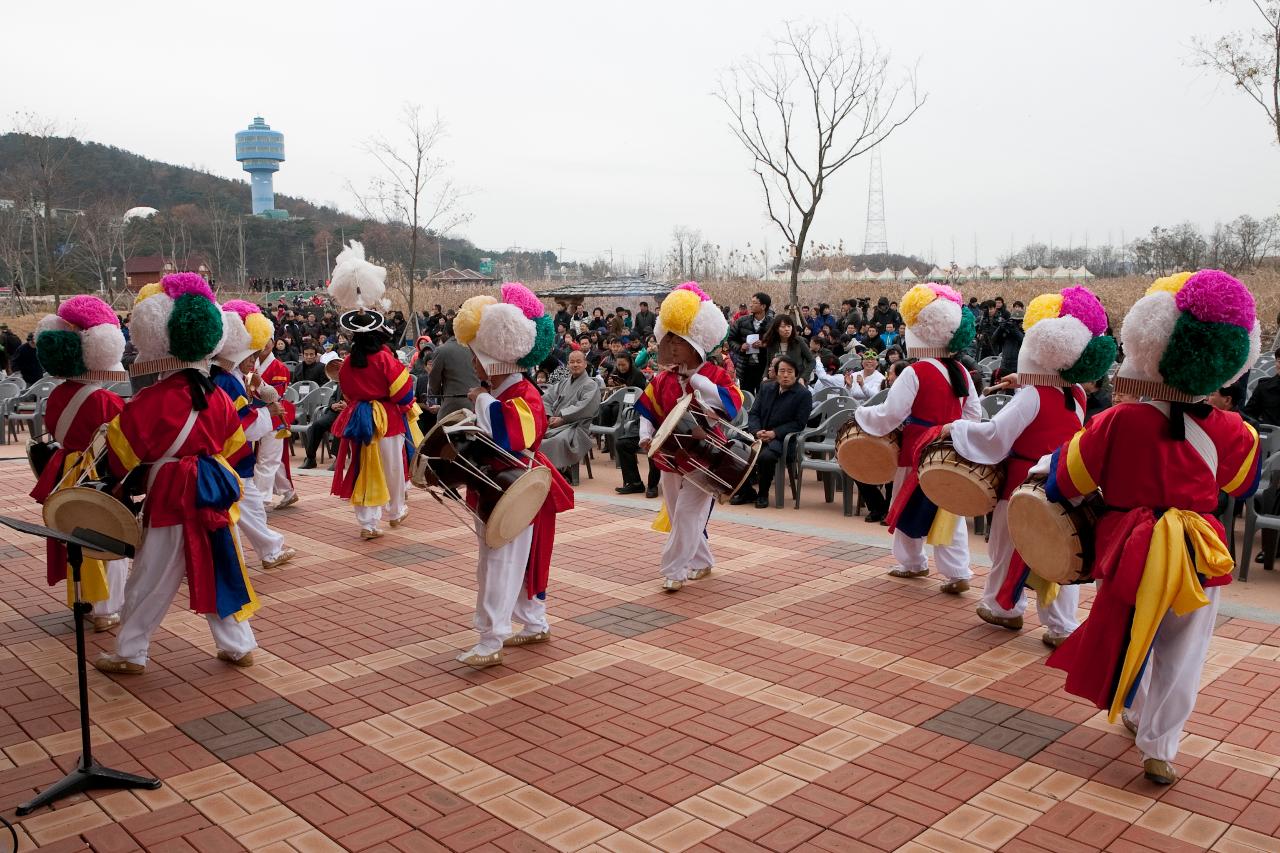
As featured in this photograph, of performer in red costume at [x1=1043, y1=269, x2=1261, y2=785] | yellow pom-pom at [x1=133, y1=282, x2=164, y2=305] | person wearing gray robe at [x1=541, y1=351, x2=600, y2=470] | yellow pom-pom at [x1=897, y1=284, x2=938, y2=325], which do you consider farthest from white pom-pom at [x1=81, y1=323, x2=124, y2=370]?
performer in red costume at [x1=1043, y1=269, x2=1261, y2=785]

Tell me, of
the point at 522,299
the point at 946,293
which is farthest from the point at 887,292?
the point at 522,299

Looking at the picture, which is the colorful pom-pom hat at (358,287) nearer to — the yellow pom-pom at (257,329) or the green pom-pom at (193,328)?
the yellow pom-pom at (257,329)

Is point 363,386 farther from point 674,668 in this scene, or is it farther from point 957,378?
point 957,378

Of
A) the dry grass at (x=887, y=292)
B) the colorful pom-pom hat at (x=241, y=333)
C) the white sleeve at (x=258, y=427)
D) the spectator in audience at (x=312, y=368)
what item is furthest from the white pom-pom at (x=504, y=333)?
the dry grass at (x=887, y=292)

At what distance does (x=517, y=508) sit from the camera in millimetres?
5293

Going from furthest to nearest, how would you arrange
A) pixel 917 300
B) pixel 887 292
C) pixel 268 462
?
1. pixel 887 292
2. pixel 268 462
3. pixel 917 300

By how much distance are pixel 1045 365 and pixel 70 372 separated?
5.44 metres

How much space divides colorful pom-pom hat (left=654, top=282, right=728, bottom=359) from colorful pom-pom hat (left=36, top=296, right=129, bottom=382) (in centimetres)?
331

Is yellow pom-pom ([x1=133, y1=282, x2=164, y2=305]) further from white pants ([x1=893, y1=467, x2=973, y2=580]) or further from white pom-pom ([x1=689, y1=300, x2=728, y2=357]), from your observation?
white pants ([x1=893, y1=467, x2=973, y2=580])

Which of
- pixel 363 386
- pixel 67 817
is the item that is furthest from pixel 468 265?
pixel 67 817

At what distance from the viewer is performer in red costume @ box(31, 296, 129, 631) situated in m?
6.00

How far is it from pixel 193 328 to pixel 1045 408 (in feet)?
14.5

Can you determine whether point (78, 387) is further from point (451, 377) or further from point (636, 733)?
point (451, 377)

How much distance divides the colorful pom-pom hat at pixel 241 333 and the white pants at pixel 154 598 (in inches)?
60.4
